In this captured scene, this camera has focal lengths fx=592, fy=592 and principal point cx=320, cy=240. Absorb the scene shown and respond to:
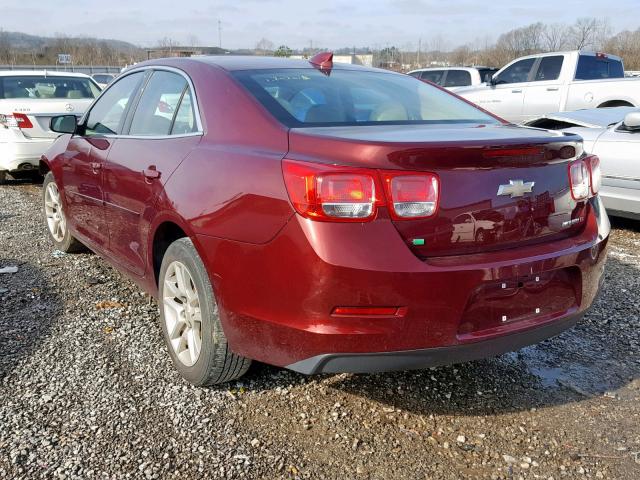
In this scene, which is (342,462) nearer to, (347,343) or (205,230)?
(347,343)

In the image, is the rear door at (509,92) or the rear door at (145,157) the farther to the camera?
the rear door at (509,92)

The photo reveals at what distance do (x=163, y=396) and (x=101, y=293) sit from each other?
1.54 meters

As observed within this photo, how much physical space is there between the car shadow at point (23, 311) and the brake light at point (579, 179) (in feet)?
9.29

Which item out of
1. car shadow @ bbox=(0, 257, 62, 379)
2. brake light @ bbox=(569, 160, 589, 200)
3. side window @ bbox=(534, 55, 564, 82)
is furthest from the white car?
side window @ bbox=(534, 55, 564, 82)

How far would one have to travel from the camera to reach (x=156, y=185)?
2.91m

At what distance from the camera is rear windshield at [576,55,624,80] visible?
11.1 meters

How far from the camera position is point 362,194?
211 centimetres

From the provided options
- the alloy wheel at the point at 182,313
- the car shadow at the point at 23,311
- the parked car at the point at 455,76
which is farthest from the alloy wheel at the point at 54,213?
the parked car at the point at 455,76

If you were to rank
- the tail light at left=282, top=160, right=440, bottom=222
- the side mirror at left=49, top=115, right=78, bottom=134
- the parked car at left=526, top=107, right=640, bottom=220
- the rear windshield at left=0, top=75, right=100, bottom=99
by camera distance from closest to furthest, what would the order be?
the tail light at left=282, top=160, right=440, bottom=222, the side mirror at left=49, top=115, right=78, bottom=134, the parked car at left=526, top=107, right=640, bottom=220, the rear windshield at left=0, top=75, right=100, bottom=99

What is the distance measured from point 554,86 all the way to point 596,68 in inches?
44.0

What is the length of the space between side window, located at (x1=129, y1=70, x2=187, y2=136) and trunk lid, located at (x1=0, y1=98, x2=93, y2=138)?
15.0 feet

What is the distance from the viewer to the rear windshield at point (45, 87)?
7938 millimetres

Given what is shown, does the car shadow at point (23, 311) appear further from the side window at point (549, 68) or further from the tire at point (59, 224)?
the side window at point (549, 68)

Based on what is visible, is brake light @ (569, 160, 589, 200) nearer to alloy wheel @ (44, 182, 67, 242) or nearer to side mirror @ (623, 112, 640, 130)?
side mirror @ (623, 112, 640, 130)
